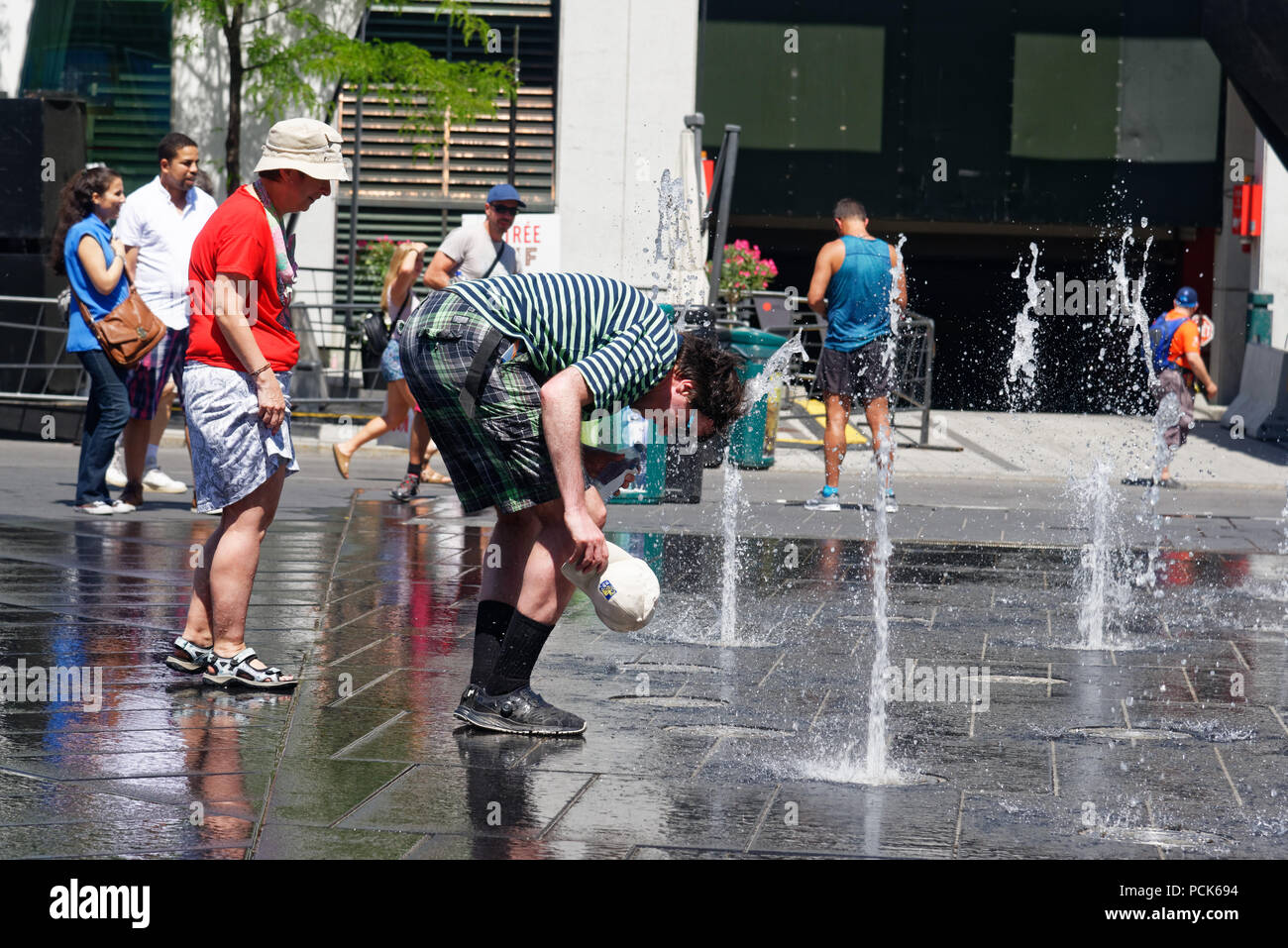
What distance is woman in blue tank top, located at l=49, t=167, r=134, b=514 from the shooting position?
9.65 metres

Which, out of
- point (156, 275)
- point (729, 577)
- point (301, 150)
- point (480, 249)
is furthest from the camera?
point (480, 249)

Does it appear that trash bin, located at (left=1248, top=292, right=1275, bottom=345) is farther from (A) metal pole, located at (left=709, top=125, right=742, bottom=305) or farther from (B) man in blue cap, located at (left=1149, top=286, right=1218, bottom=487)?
(A) metal pole, located at (left=709, top=125, right=742, bottom=305)

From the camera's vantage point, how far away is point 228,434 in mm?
5730

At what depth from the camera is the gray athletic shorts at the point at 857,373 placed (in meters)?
11.3

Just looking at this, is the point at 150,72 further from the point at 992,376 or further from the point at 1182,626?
the point at 1182,626

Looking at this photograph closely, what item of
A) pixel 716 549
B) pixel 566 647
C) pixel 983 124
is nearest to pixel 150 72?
pixel 983 124

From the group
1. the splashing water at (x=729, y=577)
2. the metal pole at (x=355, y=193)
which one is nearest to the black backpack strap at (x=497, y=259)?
the splashing water at (x=729, y=577)

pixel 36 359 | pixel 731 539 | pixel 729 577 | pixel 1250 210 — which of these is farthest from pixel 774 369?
pixel 1250 210

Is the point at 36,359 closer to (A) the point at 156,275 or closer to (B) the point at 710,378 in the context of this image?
(A) the point at 156,275

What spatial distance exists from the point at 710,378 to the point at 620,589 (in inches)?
25.1

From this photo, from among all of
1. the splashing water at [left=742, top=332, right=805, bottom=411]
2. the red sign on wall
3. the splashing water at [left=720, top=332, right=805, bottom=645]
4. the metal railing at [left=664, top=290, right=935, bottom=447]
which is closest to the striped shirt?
the splashing water at [left=720, top=332, right=805, bottom=645]

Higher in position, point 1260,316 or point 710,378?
point 1260,316

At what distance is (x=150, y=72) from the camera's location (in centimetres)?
1941
